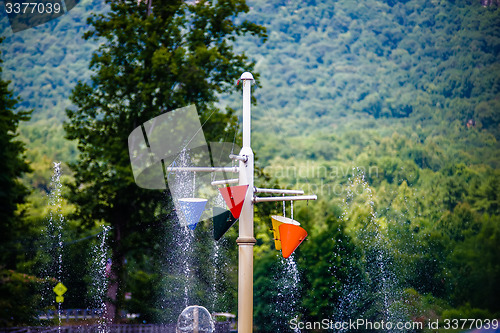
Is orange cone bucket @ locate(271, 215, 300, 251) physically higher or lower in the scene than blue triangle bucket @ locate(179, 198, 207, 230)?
lower

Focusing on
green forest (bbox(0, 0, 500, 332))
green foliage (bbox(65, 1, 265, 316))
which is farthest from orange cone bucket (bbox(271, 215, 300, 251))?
green foliage (bbox(65, 1, 265, 316))

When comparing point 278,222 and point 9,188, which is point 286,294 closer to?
point 9,188

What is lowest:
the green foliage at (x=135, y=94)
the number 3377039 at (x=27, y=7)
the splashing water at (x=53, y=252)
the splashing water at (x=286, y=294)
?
the splashing water at (x=286, y=294)

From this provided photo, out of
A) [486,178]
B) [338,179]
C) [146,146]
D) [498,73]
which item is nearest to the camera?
[146,146]

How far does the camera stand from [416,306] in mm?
18641

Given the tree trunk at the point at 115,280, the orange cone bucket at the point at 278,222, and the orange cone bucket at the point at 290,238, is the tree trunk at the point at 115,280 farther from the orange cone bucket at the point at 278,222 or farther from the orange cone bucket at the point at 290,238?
the orange cone bucket at the point at 290,238

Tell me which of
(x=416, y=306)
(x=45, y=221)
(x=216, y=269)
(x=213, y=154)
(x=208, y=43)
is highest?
(x=208, y=43)

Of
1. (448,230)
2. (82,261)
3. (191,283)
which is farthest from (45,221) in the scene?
(448,230)

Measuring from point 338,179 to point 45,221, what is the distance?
20.4 m

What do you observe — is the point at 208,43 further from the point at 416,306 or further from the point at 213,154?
the point at 416,306

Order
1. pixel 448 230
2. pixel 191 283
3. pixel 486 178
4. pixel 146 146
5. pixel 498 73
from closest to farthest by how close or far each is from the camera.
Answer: pixel 191 283
pixel 146 146
pixel 448 230
pixel 486 178
pixel 498 73

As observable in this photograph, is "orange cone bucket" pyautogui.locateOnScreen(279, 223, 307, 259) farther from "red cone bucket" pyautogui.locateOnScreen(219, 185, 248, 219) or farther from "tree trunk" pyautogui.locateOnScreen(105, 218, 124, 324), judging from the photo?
"tree trunk" pyautogui.locateOnScreen(105, 218, 124, 324)

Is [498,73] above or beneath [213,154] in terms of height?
above

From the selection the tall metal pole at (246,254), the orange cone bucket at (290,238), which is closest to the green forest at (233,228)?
the orange cone bucket at (290,238)
